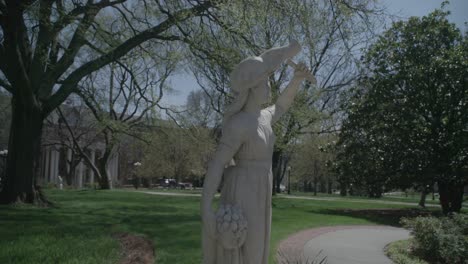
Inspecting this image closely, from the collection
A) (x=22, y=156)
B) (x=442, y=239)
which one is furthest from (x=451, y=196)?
(x=22, y=156)

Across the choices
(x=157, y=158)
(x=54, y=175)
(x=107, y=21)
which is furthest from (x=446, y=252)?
(x=54, y=175)

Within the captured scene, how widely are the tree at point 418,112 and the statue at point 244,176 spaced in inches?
740

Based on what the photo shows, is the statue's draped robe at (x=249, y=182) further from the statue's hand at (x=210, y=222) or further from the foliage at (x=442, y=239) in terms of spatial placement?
the foliage at (x=442, y=239)

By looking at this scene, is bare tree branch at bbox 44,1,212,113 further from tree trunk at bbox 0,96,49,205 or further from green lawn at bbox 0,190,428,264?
green lawn at bbox 0,190,428,264

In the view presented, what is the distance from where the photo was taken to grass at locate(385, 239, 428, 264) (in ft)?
33.4

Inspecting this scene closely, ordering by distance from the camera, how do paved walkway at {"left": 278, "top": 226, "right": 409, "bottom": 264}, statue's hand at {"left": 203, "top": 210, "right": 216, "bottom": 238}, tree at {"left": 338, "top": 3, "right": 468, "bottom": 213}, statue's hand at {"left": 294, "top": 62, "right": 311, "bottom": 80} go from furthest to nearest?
tree at {"left": 338, "top": 3, "right": 468, "bottom": 213} < paved walkway at {"left": 278, "top": 226, "right": 409, "bottom": 264} < statue's hand at {"left": 294, "top": 62, "right": 311, "bottom": 80} < statue's hand at {"left": 203, "top": 210, "right": 216, "bottom": 238}

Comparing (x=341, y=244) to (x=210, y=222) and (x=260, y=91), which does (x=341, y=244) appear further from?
(x=210, y=222)

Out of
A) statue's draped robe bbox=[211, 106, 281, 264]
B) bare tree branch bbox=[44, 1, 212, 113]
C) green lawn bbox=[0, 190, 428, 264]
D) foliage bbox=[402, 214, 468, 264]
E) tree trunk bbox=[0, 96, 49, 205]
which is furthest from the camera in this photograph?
tree trunk bbox=[0, 96, 49, 205]

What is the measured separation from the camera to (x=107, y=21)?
66.3ft

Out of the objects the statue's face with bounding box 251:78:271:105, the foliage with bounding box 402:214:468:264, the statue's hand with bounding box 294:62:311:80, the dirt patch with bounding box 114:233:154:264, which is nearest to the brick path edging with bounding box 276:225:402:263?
the dirt patch with bounding box 114:233:154:264

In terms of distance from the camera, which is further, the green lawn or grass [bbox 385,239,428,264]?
grass [bbox 385,239,428,264]

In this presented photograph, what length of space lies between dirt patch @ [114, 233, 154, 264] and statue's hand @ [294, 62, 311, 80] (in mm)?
5452

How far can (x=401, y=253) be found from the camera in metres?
11.2

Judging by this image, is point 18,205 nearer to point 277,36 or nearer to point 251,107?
point 277,36
